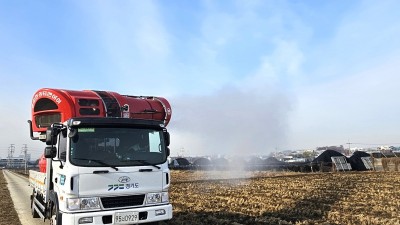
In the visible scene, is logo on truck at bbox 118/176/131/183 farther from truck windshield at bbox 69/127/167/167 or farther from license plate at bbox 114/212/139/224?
license plate at bbox 114/212/139/224

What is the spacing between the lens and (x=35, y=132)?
436 inches

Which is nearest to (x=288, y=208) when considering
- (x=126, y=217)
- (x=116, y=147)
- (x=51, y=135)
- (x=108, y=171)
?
(x=126, y=217)

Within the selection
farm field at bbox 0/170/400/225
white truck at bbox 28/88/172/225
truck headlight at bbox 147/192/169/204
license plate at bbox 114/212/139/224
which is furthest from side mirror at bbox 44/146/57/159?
farm field at bbox 0/170/400/225

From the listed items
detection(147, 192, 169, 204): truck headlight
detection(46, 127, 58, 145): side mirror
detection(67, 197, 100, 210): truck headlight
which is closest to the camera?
detection(67, 197, 100, 210): truck headlight

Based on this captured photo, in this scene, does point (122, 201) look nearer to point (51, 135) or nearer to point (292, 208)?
point (51, 135)

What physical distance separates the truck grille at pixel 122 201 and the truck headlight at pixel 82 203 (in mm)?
159

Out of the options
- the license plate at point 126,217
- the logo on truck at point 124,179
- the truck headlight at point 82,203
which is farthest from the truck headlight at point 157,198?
the truck headlight at point 82,203

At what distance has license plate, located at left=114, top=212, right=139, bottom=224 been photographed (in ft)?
23.7

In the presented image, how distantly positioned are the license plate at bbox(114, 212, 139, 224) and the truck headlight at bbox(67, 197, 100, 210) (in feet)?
1.38

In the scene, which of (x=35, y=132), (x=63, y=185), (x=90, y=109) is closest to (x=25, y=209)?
(x=35, y=132)

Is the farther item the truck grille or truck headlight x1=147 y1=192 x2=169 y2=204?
truck headlight x1=147 y1=192 x2=169 y2=204

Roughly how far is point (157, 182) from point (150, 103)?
12.8 ft

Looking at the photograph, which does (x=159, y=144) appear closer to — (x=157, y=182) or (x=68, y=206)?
(x=157, y=182)

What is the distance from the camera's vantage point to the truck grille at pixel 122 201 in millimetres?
7305
